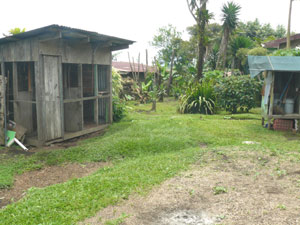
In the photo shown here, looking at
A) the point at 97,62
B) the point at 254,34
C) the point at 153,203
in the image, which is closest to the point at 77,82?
the point at 97,62

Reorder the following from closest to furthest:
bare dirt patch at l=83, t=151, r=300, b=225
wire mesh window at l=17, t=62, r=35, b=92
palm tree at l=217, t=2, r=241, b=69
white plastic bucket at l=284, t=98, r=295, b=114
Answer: bare dirt patch at l=83, t=151, r=300, b=225 → wire mesh window at l=17, t=62, r=35, b=92 → white plastic bucket at l=284, t=98, r=295, b=114 → palm tree at l=217, t=2, r=241, b=69

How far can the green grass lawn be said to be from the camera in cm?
394

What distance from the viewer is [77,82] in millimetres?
9461

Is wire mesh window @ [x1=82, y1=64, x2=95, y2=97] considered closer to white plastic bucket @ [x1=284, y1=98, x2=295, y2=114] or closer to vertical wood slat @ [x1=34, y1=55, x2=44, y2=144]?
vertical wood slat @ [x1=34, y1=55, x2=44, y2=144]

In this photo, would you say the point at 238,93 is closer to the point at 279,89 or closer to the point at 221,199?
the point at 279,89

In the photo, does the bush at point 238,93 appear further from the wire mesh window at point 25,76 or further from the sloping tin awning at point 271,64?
the wire mesh window at point 25,76

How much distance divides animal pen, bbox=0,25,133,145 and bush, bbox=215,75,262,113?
5536mm

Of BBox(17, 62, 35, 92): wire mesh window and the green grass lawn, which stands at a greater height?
BBox(17, 62, 35, 92): wire mesh window

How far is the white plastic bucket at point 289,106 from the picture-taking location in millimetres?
9344

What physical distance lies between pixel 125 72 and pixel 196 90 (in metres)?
9.39

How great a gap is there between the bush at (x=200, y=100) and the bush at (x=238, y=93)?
0.45m

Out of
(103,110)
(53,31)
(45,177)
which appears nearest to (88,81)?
(103,110)

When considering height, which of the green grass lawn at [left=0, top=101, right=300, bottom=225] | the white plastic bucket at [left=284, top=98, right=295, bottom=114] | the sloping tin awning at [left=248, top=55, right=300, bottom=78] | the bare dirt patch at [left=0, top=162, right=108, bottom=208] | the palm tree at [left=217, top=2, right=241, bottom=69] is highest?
the palm tree at [left=217, top=2, right=241, bottom=69]

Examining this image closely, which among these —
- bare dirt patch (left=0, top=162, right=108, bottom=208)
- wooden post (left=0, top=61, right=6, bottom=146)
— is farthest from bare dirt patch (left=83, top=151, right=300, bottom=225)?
wooden post (left=0, top=61, right=6, bottom=146)
